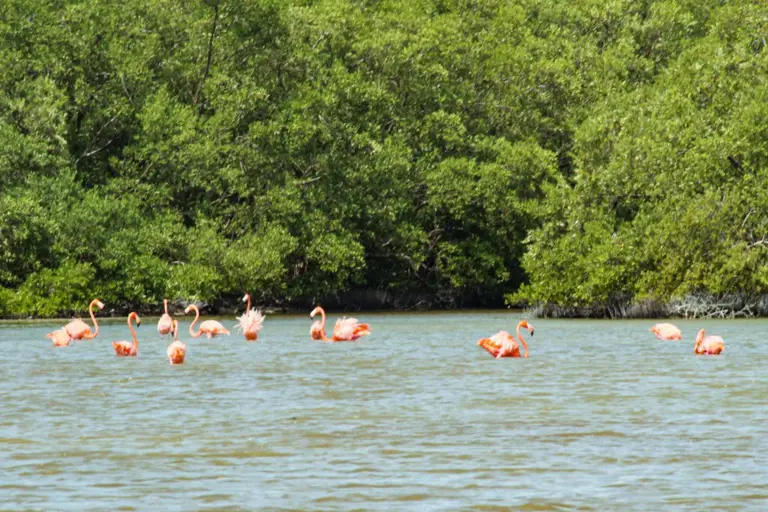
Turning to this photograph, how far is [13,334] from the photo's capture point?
3750 centimetres

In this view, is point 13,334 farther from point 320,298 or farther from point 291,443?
point 291,443

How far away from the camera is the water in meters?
11.1

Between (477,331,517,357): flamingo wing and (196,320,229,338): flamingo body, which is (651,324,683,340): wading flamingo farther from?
(196,320,229,338): flamingo body

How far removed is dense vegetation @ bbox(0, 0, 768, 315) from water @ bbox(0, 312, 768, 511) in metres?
19.4

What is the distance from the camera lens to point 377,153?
54062 millimetres

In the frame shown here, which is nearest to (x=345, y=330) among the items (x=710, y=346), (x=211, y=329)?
(x=211, y=329)

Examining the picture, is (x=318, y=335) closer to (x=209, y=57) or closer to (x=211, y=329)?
(x=211, y=329)

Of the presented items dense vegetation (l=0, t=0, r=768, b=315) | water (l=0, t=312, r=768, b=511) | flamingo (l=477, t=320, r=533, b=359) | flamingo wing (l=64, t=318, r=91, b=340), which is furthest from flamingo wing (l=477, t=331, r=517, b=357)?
dense vegetation (l=0, t=0, r=768, b=315)

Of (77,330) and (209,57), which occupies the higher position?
(209,57)

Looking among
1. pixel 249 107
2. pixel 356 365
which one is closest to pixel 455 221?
pixel 249 107

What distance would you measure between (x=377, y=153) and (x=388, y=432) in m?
39.5

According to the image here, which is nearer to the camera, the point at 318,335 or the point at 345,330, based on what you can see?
the point at 345,330

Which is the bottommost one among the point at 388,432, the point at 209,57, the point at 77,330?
the point at 77,330

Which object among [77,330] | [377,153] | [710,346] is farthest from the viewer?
[377,153]
